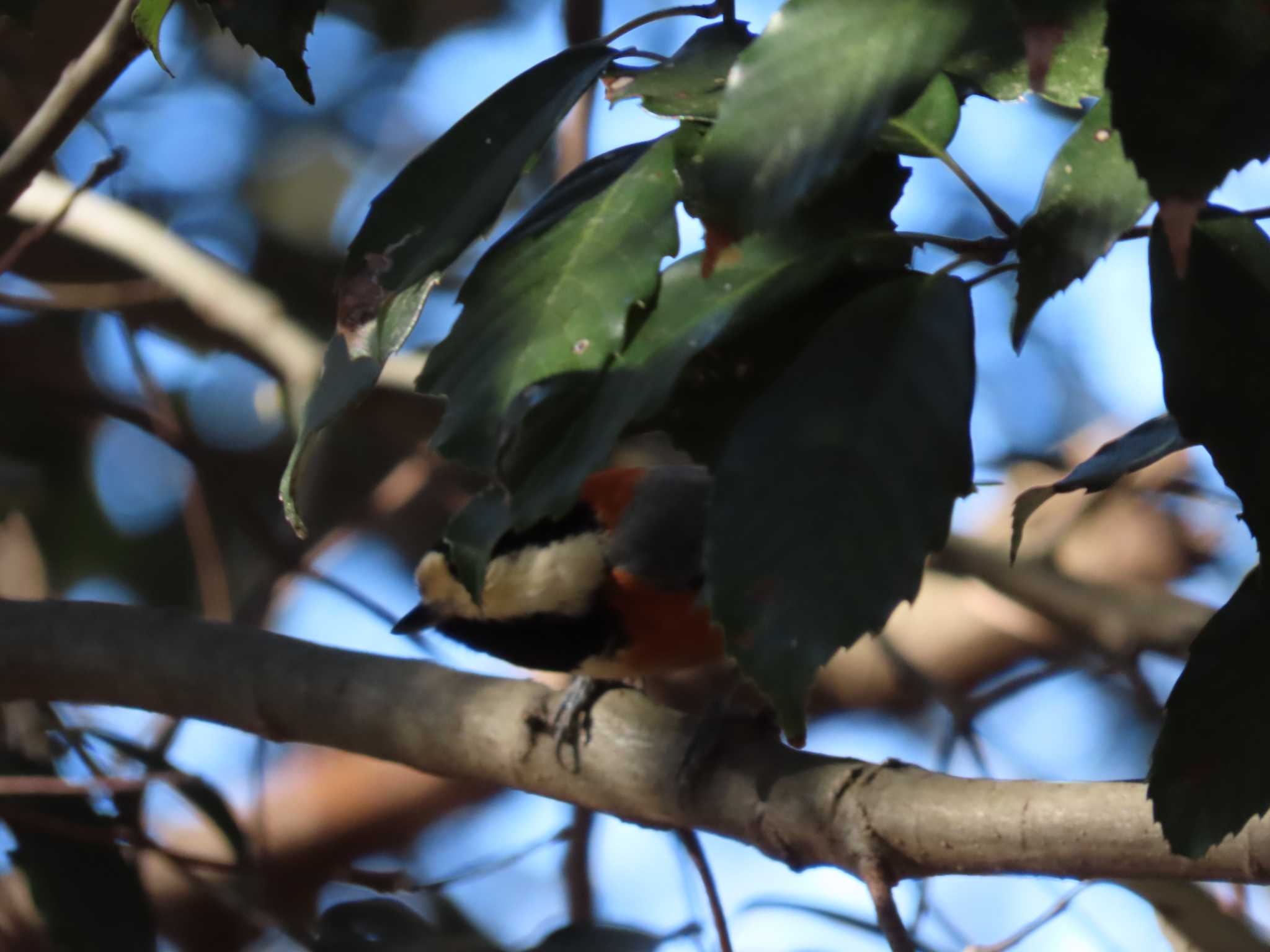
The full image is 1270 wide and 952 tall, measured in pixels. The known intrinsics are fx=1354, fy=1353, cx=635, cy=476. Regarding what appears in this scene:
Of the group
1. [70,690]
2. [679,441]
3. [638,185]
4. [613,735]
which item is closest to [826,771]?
[613,735]

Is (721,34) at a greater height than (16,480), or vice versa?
(16,480)

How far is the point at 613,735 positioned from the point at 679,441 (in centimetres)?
58

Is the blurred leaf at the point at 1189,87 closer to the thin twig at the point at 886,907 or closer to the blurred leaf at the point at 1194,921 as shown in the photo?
the thin twig at the point at 886,907

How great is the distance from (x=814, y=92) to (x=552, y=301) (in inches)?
7.5

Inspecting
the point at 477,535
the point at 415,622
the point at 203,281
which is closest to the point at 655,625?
the point at 415,622

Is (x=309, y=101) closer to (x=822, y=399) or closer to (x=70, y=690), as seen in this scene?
(x=822, y=399)

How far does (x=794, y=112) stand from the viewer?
64 cm

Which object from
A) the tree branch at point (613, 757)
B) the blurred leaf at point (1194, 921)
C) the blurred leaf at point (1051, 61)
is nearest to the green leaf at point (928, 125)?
the blurred leaf at point (1051, 61)

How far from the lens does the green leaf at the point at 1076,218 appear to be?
2.20 ft

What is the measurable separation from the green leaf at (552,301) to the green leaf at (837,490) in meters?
0.10

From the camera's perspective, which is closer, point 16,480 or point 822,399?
point 822,399

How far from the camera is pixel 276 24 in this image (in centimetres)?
80

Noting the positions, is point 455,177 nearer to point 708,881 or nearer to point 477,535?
point 477,535

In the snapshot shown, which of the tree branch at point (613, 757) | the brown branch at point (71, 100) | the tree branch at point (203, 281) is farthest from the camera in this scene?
the tree branch at point (203, 281)
